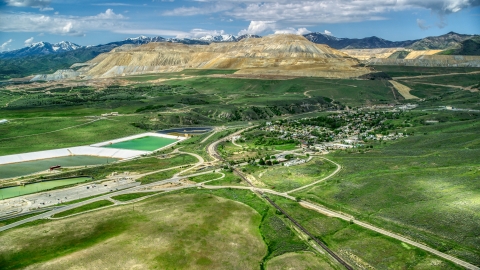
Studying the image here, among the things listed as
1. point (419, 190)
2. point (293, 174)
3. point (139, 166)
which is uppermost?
point (419, 190)

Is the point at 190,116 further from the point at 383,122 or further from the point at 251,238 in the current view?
the point at 251,238

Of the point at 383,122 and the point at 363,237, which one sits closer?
the point at 363,237

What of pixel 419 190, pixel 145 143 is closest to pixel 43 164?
pixel 145 143

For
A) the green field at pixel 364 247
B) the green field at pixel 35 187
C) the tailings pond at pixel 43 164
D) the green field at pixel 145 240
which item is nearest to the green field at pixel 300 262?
the green field at pixel 145 240

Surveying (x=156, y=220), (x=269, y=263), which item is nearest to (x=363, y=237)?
(x=269, y=263)

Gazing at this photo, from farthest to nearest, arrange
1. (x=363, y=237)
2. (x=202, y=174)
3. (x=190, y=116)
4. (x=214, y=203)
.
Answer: (x=190, y=116)
(x=202, y=174)
(x=214, y=203)
(x=363, y=237)

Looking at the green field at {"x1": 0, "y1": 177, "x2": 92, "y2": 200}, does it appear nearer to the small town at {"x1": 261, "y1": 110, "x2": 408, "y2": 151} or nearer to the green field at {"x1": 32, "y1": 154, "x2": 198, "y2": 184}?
the green field at {"x1": 32, "y1": 154, "x2": 198, "y2": 184}

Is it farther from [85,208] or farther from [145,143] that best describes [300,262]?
[145,143]

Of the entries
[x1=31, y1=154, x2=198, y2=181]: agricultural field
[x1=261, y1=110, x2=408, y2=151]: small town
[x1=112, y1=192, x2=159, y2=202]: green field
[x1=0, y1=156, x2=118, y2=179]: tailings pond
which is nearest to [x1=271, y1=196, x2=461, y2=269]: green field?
[x1=112, y1=192, x2=159, y2=202]: green field
